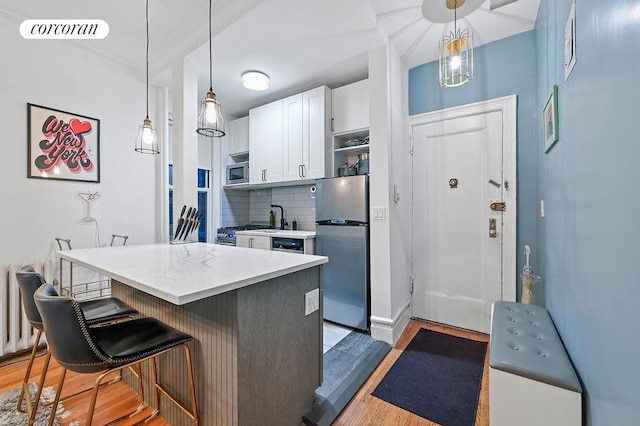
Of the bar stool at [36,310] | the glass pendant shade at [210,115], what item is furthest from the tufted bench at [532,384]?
the glass pendant shade at [210,115]

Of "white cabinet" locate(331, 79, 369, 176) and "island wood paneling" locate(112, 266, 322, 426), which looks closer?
"island wood paneling" locate(112, 266, 322, 426)

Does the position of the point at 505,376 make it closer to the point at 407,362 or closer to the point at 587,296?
the point at 587,296

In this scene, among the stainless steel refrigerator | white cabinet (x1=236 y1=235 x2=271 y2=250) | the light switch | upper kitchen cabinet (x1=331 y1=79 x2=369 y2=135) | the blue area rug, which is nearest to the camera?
the blue area rug

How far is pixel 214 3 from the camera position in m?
2.12

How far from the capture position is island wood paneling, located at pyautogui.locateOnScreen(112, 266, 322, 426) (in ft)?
3.77

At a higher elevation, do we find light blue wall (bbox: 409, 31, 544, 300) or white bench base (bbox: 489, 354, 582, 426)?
light blue wall (bbox: 409, 31, 544, 300)

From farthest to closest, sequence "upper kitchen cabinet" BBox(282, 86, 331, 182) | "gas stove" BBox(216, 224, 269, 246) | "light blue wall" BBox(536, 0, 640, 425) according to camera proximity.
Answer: "gas stove" BBox(216, 224, 269, 246) → "upper kitchen cabinet" BBox(282, 86, 331, 182) → "light blue wall" BBox(536, 0, 640, 425)

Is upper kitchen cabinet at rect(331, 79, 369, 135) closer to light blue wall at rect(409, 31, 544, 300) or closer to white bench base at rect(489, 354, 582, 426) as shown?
light blue wall at rect(409, 31, 544, 300)

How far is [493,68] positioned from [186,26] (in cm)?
278

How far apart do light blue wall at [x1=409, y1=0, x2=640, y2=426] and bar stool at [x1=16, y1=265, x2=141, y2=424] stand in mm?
2086

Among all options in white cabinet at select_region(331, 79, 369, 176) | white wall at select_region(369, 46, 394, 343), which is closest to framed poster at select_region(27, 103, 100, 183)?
white cabinet at select_region(331, 79, 369, 176)

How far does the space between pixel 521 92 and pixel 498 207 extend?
1.00m

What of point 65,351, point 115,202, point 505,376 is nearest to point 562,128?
point 505,376

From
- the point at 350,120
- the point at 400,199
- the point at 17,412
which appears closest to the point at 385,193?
the point at 400,199
